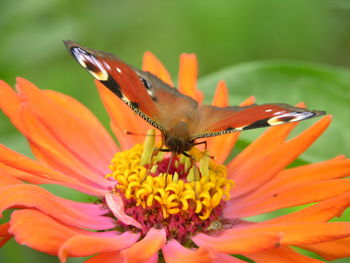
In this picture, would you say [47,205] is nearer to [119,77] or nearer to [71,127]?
[119,77]

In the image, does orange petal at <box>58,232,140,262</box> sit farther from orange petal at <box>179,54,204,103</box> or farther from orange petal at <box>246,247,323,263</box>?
orange petal at <box>179,54,204,103</box>

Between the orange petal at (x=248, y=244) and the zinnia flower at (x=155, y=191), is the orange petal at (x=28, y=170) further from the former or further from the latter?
the orange petal at (x=248, y=244)

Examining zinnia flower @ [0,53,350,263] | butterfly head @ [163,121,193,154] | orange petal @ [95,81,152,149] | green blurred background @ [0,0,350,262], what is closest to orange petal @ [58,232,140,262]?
zinnia flower @ [0,53,350,263]

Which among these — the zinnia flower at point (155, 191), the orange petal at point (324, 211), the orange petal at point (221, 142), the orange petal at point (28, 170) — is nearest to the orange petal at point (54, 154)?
the zinnia flower at point (155, 191)

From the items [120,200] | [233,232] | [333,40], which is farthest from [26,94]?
[333,40]

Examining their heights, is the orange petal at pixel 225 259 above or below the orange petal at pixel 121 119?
below

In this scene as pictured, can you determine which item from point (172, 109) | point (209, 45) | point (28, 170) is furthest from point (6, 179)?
point (209, 45)

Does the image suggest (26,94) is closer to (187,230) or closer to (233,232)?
(187,230)
